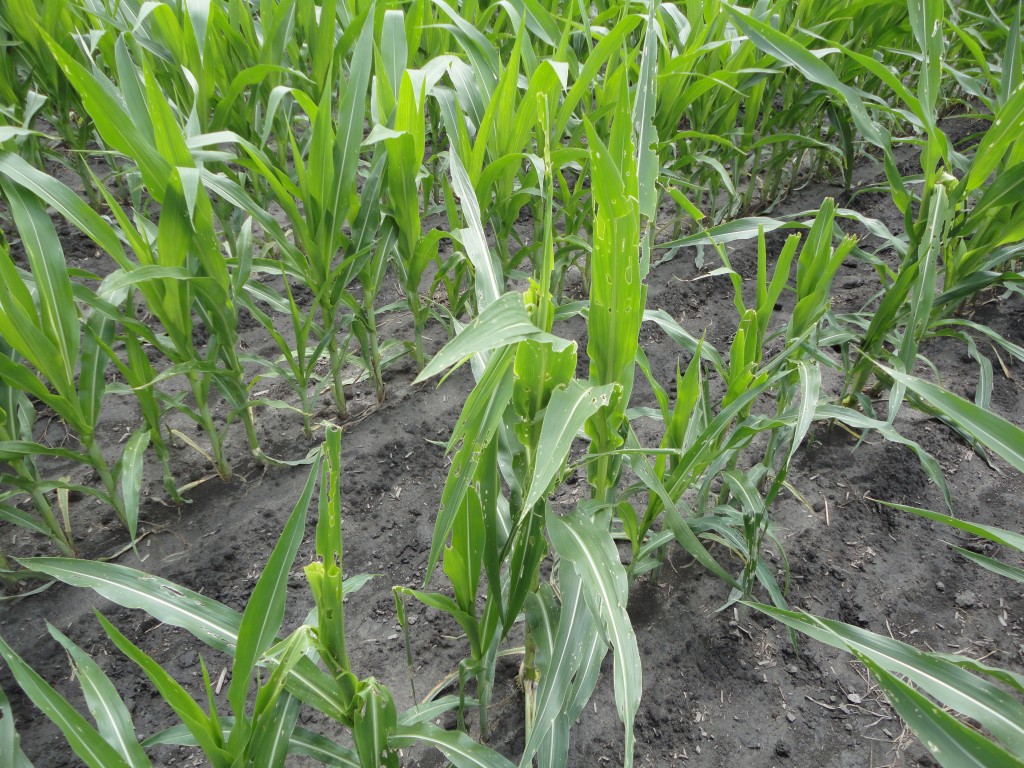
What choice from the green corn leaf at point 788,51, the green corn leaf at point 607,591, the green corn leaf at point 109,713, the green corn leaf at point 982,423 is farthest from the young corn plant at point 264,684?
the green corn leaf at point 788,51

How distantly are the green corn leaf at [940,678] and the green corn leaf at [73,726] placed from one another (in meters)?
0.72

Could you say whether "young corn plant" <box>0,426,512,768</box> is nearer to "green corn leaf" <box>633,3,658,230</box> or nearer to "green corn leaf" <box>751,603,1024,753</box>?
"green corn leaf" <box>751,603,1024,753</box>

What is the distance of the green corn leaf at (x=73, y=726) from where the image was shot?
2.34 ft

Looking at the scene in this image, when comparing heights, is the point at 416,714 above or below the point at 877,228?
below

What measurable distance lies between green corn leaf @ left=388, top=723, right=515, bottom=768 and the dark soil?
230 millimetres

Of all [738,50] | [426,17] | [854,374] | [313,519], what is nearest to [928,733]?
[854,374]

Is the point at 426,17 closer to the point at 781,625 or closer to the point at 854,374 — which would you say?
the point at 854,374

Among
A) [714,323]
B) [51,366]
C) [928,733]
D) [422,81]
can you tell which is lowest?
[714,323]

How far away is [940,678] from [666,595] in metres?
0.60

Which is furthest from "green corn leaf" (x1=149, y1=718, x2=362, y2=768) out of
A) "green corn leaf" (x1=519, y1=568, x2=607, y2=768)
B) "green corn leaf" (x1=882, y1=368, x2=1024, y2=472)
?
"green corn leaf" (x1=882, y1=368, x2=1024, y2=472)

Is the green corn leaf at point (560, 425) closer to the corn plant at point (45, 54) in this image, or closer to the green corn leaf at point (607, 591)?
the green corn leaf at point (607, 591)

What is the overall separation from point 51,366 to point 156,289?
206 mm

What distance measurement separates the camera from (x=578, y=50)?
6.71ft

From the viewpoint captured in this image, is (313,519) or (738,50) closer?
(313,519)
